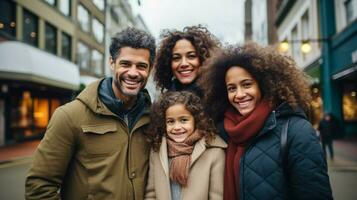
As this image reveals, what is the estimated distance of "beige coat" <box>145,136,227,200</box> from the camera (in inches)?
109

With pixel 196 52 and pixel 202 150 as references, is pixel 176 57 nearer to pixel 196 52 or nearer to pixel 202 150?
pixel 196 52

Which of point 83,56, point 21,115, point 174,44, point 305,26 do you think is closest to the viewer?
point 174,44

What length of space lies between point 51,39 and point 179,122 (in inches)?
813

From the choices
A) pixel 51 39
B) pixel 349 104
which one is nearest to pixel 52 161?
pixel 349 104

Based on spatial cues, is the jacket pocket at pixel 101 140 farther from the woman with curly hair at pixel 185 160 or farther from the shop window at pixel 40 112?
the shop window at pixel 40 112

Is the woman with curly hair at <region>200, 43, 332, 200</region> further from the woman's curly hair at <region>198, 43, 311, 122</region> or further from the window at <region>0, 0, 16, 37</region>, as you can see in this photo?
the window at <region>0, 0, 16, 37</region>

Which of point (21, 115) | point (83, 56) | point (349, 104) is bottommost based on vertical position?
point (21, 115)

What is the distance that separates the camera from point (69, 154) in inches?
101

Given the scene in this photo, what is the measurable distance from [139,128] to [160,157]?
307 mm

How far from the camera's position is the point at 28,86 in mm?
20016

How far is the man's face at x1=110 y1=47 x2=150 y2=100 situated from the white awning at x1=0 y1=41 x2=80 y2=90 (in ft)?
49.4

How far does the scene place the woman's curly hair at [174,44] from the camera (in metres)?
3.76

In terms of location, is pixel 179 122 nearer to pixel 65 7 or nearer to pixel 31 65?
pixel 31 65

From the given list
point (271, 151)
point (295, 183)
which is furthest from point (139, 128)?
point (295, 183)
